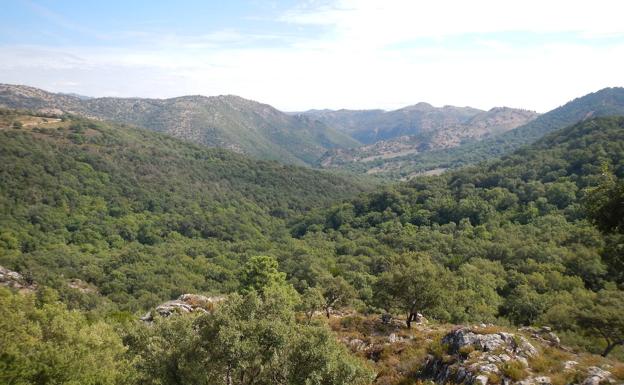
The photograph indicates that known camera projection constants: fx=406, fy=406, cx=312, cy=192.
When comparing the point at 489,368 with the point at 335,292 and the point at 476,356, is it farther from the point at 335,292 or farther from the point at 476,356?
the point at 335,292

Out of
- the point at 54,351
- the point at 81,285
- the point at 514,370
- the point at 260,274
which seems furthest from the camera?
the point at 81,285

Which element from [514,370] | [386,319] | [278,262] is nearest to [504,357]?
[514,370]

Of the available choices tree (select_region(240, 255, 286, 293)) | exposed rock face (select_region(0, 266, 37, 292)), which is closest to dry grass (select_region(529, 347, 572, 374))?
tree (select_region(240, 255, 286, 293))

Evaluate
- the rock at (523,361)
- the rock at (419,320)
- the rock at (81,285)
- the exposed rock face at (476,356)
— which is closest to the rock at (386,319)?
the rock at (419,320)

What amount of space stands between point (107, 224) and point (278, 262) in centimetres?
7735

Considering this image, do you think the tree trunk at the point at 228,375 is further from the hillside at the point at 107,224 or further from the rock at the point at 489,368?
the hillside at the point at 107,224

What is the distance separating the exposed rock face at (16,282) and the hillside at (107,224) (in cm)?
527

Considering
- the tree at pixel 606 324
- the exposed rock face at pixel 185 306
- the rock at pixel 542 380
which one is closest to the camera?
the rock at pixel 542 380

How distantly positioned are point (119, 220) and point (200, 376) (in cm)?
15356

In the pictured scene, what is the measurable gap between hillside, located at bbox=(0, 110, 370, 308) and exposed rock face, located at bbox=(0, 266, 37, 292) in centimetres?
527

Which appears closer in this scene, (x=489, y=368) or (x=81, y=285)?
(x=489, y=368)

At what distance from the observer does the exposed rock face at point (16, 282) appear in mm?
77794

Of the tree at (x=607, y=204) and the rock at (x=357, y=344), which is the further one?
the rock at (x=357, y=344)

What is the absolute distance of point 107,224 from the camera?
496 feet
